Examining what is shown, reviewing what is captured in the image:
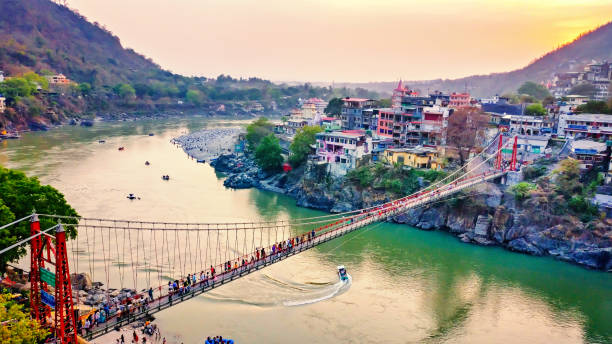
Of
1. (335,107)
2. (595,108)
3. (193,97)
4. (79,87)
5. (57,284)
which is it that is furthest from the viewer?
(193,97)

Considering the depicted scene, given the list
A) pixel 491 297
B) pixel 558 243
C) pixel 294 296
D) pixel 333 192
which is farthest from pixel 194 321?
pixel 558 243

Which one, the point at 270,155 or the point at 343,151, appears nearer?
the point at 343,151

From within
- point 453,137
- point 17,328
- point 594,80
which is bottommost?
point 17,328

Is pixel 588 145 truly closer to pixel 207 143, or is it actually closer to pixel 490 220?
pixel 490 220

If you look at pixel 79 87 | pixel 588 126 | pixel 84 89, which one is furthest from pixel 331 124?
pixel 79 87

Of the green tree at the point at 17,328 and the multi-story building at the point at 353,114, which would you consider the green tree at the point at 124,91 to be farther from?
the green tree at the point at 17,328

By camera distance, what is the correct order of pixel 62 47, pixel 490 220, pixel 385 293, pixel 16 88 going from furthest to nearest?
pixel 62 47
pixel 16 88
pixel 490 220
pixel 385 293

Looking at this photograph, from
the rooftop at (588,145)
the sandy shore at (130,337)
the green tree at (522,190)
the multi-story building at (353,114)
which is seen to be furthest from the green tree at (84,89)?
the rooftop at (588,145)
